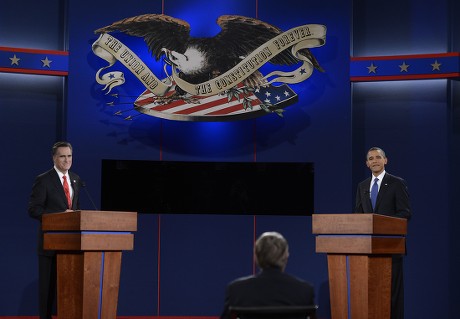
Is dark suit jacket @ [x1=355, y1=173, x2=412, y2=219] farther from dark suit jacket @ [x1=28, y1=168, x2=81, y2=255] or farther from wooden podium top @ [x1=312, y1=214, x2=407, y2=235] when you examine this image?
dark suit jacket @ [x1=28, y1=168, x2=81, y2=255]

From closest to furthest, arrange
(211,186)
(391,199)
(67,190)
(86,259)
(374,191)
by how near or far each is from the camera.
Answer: (86,259) → (67,190) → (391,199) → (374,191) → (211,186)

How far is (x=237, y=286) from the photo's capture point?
9.93ft

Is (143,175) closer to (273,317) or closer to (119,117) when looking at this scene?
(119,117)

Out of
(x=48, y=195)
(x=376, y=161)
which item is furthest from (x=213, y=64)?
(x=48, y=195)

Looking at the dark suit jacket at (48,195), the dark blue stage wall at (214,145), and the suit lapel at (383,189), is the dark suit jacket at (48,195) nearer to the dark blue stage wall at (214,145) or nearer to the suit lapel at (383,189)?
the dark blue stage wall at (214,145)

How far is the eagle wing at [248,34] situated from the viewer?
7.77 m

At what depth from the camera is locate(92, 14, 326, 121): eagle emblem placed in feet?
25.3

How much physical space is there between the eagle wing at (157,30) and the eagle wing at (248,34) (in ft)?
1.40

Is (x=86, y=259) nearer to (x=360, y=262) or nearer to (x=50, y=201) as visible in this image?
(x=50, y=201)

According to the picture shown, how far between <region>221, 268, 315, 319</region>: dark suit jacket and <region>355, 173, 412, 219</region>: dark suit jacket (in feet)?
10.7

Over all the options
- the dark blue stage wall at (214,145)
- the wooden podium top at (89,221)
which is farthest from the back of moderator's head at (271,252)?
the dark blue stage wall at (214,145)

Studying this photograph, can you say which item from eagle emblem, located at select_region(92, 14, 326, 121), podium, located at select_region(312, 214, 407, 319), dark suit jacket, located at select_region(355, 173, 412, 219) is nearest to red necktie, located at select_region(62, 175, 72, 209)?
eagle emblem, located at select_region(92, 14, 326, 121)

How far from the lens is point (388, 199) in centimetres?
620

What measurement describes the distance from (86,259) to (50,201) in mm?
883
